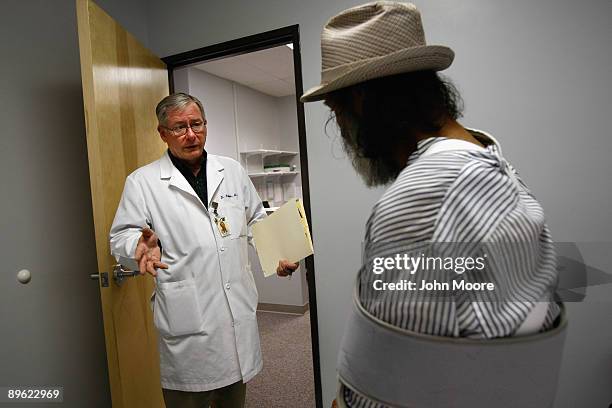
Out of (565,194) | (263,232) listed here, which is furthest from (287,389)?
(565,194)

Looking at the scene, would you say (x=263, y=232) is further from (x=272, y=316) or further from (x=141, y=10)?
(x=272, y=316)

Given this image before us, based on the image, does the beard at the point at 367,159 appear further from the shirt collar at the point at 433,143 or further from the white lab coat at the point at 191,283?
the white lab coat at the point at 191,283

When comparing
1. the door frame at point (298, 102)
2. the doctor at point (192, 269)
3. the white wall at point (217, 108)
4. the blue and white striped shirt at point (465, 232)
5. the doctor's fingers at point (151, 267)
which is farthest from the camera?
the white wall at point (217, 108)

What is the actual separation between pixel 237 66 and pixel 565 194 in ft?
10.4

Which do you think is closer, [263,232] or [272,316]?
[263,232]

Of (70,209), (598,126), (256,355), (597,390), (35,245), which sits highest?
(598,126)

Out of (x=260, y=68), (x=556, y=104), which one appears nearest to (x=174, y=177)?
(x=556, y=104)

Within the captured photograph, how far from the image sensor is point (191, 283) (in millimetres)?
1479

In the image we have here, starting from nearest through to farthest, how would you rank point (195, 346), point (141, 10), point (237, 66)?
point (195, 346), point (141, 10), point (237, 66)

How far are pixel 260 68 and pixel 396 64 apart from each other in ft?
11.7

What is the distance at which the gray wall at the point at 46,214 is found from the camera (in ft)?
5.05

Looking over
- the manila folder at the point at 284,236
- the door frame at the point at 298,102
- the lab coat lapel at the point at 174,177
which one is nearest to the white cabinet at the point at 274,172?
the door frame at the point at 298,102

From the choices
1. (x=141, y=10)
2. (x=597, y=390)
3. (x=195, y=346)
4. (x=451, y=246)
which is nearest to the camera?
(x=451, y=246)

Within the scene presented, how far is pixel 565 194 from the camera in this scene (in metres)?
1.58
